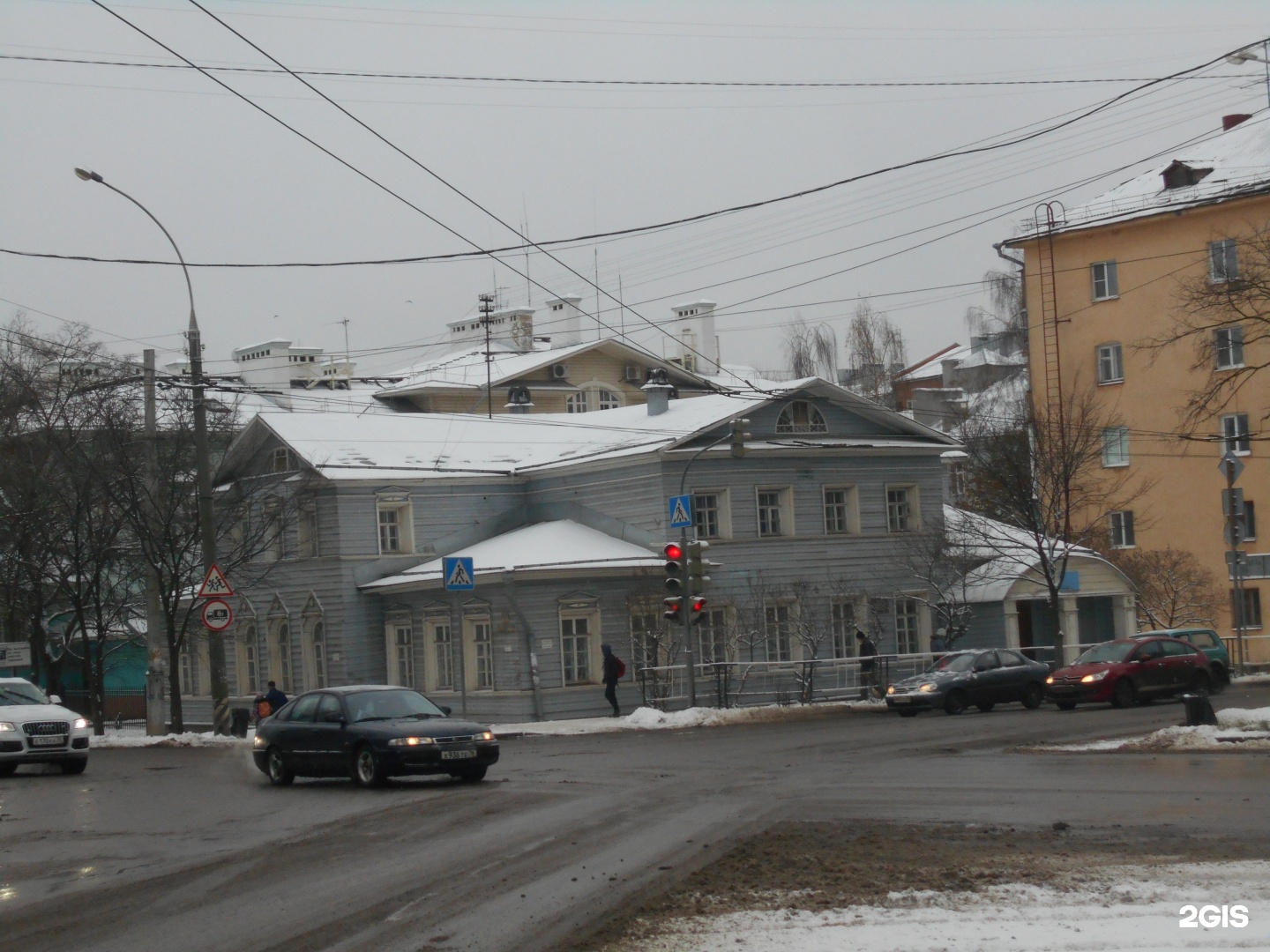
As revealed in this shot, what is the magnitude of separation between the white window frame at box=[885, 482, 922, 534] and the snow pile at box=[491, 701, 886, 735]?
1057 cm

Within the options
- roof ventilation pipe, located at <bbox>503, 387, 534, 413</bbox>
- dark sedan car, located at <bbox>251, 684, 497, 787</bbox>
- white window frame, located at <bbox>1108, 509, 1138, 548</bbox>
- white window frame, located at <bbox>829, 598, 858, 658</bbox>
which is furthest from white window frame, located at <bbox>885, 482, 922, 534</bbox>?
dark sedan car, located at <bbox>251, 684, 497, 787</bbox>

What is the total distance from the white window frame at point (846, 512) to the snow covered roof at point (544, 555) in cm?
602

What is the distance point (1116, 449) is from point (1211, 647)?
20313 millimetres

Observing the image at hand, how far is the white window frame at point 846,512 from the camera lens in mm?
44406

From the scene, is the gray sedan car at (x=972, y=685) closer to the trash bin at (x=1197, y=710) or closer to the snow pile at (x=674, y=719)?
the snow pile at (x=674, y=719)

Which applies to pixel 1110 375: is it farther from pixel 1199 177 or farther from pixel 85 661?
pixel 85 661

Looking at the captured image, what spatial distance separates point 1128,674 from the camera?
32062 mm

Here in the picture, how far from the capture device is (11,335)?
48.5 metres

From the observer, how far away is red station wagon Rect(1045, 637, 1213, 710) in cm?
3194

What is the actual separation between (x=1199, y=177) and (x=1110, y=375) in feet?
24.1

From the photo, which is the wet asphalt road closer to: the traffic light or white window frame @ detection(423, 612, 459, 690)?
the traffic light

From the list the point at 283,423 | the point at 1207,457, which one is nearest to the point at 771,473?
the point at 283,423

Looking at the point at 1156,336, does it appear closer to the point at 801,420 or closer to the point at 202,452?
the point at 801,420

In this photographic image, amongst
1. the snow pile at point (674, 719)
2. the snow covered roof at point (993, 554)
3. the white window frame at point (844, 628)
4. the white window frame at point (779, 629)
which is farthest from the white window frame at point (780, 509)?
the snow pile at point (674, 719)
